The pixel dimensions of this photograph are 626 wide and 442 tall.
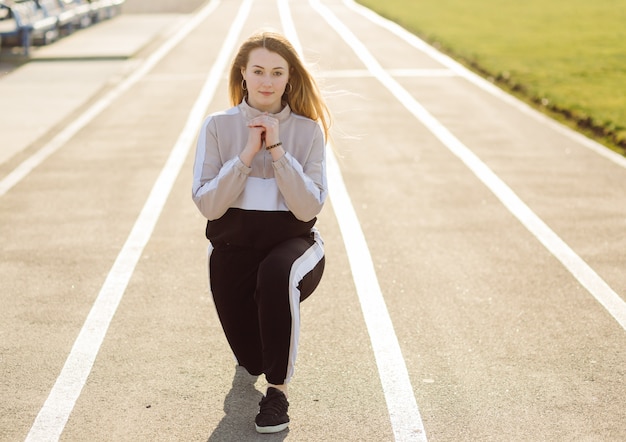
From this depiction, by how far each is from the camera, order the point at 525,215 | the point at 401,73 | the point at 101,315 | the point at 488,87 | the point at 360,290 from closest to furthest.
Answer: the point at 101,315 → the point at 360,290 → the point at 525,215 → the point at 488,87 → the point at 401,73

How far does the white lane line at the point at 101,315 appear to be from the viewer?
495cm

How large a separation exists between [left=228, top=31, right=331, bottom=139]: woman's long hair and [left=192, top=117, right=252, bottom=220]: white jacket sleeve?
0.29 metres

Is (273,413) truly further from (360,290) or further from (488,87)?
(488,87)

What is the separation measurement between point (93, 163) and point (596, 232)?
5.77 metres

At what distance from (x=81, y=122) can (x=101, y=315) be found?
8.42 metres

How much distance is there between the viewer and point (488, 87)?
1788 centimetres

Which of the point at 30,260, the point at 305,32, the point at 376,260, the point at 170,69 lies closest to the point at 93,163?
the point at 30,260

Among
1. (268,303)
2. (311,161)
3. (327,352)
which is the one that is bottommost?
(327,352)

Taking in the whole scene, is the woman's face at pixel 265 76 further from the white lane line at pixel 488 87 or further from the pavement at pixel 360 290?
the white lane line at pixel 488 87

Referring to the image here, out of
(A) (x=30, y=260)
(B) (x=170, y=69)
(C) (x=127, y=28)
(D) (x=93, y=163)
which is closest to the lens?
(A) (x=30, y=260)

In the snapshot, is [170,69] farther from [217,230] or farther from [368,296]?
[217,230]

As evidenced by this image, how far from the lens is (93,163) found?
11445 mm

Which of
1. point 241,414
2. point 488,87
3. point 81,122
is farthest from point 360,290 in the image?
point 488,87

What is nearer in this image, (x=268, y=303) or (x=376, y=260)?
(x=268, y=303)
